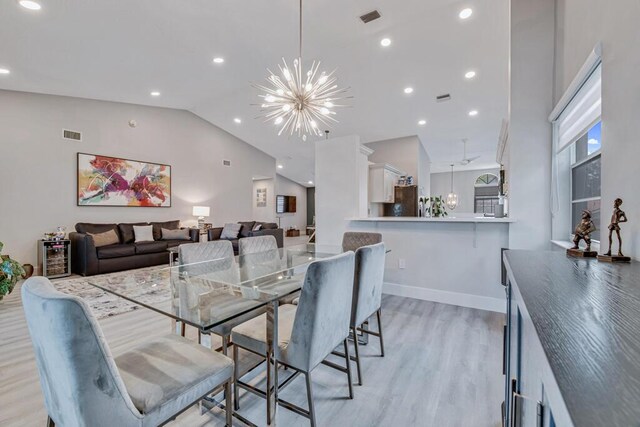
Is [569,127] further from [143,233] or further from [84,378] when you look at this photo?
[143,233]

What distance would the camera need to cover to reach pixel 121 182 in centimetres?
579

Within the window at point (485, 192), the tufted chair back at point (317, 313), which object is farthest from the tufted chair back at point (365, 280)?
the window at point (485, 192)

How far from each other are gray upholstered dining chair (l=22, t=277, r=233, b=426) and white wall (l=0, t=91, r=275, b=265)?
5.48 meters

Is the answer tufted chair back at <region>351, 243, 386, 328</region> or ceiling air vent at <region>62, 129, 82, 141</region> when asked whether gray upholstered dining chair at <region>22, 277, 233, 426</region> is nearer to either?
tufted chair back at <region>351, 243, 386, 328</region>

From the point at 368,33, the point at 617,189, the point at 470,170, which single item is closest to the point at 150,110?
the point at 368,33

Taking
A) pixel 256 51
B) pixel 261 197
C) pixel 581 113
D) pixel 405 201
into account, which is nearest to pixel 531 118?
pixel 581 113

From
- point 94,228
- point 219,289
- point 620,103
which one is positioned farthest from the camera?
point 94,228

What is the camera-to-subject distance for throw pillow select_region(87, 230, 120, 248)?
4.90 metres

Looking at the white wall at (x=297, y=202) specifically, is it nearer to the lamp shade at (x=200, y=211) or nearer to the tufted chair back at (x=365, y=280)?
the lamp shade at (x=200, y=211)

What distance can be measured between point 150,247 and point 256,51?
410 cm

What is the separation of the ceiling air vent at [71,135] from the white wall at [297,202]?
7.08 m

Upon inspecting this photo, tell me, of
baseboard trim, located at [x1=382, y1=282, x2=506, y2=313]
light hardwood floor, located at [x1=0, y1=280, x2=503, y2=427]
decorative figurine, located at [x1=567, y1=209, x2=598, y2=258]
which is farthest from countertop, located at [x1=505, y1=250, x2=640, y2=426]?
baseboard trim, located at [x1=382, y1=282, x2=506, y2=313]

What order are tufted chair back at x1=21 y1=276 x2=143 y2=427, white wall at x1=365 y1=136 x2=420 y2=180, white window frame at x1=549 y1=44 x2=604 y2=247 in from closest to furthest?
1. tufted chair back at x1=21 y1=276 x2=143 y2=427
2. white window frame at x1=549 y1=44 x2=604 y2=247
3. white wall at x1=365 y1=136 x2=420 y2=180

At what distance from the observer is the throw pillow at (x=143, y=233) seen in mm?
5594
